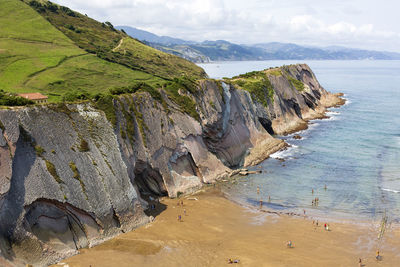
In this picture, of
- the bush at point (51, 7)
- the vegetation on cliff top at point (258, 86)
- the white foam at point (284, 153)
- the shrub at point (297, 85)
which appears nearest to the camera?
the white foam at point (284, 153)

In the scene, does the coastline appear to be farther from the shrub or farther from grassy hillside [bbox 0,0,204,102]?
grassy hillside [bbox 0,0,204,102]

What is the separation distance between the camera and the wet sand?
32031mm

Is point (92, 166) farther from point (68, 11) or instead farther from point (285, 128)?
point (68, 11)

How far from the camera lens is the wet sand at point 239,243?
105 ft

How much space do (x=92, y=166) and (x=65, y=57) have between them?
70.9 m

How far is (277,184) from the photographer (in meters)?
52.1

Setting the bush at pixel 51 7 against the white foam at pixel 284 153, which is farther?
the bush at pixel 51 7

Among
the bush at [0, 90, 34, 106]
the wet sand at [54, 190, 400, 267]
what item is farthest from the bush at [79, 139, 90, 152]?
the wet sand at [54, 190, 400, 267]

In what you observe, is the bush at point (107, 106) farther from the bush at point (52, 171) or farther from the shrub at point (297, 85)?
the shrub at point (297, 85)

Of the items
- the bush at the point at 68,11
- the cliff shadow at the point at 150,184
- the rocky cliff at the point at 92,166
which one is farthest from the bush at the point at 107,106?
the bush at the point at 68,11

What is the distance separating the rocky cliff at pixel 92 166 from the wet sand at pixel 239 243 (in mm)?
2686

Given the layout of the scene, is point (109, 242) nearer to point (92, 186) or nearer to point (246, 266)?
point (92, 186)

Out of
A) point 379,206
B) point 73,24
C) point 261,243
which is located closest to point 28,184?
point 261,243

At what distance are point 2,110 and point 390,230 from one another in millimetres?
42288
